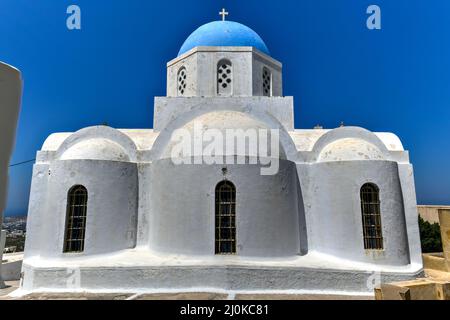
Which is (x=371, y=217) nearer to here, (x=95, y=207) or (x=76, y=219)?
(x=95, y=207)

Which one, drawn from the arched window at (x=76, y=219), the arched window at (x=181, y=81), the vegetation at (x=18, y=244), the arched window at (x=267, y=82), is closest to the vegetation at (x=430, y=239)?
the arched window at (x=267, y=82)

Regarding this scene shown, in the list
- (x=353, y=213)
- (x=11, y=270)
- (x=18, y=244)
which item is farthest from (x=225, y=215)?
(x=18, y=244)

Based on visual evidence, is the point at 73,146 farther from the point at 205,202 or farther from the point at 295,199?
the point at 295,199

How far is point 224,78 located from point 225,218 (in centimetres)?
622

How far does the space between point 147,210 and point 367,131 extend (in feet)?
25.3

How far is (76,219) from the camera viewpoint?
9.27 meters

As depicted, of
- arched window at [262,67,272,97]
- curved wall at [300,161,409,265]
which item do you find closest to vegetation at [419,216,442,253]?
curved wall at [300,161,409,265]

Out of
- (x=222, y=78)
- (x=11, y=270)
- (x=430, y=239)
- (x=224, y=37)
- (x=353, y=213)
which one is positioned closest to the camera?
(x=353, y=213)

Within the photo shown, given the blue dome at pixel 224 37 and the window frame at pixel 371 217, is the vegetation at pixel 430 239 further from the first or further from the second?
the blue dome at pixel 224 37

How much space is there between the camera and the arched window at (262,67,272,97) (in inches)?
516

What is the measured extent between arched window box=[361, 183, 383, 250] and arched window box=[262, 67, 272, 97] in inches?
233

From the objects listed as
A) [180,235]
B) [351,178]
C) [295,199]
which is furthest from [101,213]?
[351,178]

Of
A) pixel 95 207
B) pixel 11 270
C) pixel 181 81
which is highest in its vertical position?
pixel 181 81

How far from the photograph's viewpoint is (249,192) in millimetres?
8586
